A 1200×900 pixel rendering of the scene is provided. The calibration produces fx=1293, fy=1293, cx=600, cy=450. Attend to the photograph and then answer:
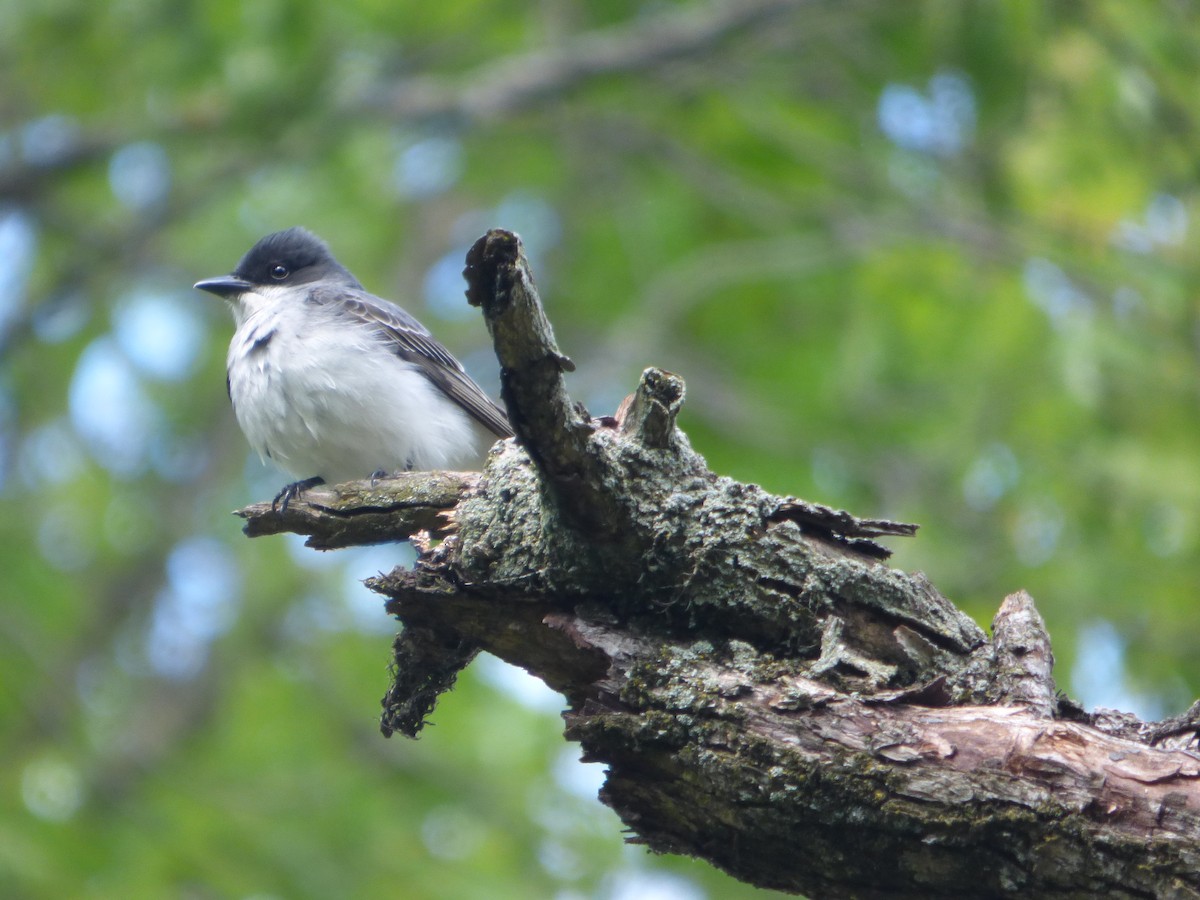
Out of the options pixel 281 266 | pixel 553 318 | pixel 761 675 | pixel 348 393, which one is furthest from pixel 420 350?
pixel 553 318

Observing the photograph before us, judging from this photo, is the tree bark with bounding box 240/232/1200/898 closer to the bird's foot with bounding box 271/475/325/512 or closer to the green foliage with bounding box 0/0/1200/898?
the bird's foot with bounding box 271/475/325/512

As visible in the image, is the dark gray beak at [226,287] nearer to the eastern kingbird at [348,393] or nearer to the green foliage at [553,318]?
the eastern kingbird at [348,393]

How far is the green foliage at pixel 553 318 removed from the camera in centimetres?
716

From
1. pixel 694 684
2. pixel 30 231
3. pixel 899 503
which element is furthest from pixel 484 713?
pixel 694 684

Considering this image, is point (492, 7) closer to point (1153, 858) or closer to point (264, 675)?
point (264, 675)

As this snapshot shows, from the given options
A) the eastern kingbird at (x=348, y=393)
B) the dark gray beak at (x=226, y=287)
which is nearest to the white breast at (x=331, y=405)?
the eastern kingbird at (x=348, y=393)

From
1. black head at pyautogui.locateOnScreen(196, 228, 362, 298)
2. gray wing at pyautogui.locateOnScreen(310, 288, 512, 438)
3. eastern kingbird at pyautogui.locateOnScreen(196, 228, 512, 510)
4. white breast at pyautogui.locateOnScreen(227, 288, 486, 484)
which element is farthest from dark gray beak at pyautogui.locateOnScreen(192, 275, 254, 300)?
white breast at pyautogui.locateOnScreen(227, 288, 486, 484)

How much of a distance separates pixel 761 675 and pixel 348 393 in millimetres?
2998

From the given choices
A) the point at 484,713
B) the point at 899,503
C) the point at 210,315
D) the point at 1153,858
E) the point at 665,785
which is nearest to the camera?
the point at 1153,858

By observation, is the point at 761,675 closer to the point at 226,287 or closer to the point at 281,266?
the point at 226,287

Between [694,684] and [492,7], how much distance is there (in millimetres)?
9019

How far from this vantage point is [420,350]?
6.23m

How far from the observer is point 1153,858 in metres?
2.39

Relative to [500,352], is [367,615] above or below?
above
